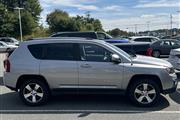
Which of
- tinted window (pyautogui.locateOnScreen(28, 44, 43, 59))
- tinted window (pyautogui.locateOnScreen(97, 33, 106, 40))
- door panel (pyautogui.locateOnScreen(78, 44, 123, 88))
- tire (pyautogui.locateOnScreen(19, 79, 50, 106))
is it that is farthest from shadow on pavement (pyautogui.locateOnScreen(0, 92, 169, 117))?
tinted window (pyautogui.locateOnScreen(97, 33, 106, 40))

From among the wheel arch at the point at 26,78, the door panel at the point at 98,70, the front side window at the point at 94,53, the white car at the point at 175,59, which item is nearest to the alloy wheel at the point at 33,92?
the wheel arch at the point at 26,78

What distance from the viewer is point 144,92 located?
752 cm

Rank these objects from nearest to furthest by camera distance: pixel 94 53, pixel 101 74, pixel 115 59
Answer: pixel 115 59, pixel 101 74, pixel 94 53

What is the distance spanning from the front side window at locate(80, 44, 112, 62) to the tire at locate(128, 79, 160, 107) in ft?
3.04

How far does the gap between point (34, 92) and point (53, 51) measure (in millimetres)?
1126

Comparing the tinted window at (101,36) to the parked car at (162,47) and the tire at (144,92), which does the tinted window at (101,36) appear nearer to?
the parked car at (162,47)

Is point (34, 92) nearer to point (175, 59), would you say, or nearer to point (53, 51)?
point (53, 51)

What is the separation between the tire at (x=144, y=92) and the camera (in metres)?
7.50

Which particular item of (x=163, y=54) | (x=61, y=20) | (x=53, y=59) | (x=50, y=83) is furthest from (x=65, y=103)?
Result: (x=61, y=20)

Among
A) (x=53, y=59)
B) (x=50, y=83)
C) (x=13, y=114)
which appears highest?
(x=53, y=59)

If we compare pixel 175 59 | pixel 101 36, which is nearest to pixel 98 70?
pixel 175 59

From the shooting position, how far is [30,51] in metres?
7.91

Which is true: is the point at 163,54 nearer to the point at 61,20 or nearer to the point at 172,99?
the point at 172,99

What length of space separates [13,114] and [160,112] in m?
3.31
